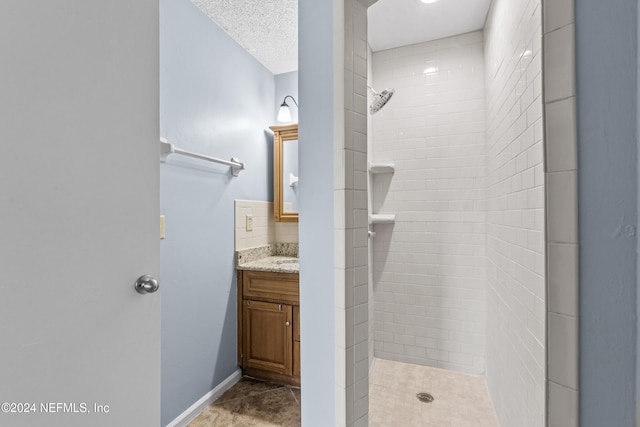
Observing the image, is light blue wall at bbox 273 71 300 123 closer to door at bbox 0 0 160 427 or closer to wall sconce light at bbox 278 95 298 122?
wall sconce light at bbox 278 95 298 122

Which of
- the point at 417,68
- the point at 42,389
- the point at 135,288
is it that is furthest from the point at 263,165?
the point at 42,389

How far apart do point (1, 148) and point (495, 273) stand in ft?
6.93

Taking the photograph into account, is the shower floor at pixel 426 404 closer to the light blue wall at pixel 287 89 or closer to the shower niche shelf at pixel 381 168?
the shower niche shelf at pixel 381 168

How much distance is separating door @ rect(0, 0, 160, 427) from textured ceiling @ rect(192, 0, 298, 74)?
1.34 metres

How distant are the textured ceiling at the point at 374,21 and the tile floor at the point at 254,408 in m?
2.51

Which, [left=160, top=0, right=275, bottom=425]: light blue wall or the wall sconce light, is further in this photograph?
the wall sconce light

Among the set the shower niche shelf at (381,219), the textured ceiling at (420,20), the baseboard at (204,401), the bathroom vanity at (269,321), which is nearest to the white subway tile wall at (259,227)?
the bathroom vanity at (269,321)

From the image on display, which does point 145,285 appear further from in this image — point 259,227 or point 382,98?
point 259,227

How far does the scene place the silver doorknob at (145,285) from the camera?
67 cm

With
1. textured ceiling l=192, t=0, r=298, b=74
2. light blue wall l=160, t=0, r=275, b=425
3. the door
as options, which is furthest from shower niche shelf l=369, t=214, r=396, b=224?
the door

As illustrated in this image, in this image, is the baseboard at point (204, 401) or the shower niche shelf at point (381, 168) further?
the shower niche shelf at point (381, 168)

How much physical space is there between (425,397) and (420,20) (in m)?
2.50

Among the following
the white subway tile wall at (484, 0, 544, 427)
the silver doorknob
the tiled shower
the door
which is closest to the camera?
the door

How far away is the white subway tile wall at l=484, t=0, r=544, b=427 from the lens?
3.29 feet
